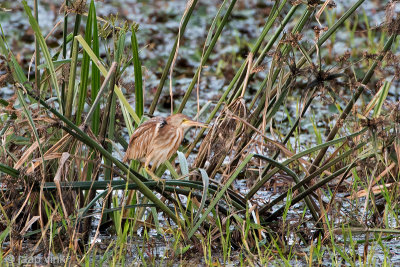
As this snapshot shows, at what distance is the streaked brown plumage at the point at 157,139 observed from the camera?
2768 mm

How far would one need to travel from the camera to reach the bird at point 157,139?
9.07ft

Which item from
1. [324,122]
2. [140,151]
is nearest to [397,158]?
[140,151]

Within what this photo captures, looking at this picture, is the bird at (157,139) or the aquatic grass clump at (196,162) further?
the bird at (157,139)

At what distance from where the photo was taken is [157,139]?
275 centimetres

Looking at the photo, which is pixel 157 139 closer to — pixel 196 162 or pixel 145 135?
pixel 145 135

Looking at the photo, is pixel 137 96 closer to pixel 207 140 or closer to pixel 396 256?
pixel 207 140

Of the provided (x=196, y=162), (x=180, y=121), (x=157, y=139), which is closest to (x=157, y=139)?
(x=157, y=139)

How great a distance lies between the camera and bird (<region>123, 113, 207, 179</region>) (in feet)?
9.07

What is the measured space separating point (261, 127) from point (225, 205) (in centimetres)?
37

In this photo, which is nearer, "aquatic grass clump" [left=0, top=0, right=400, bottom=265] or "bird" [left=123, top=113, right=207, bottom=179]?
"aquatic grass clump" [left=0, top=0, right=400, bottom=265]

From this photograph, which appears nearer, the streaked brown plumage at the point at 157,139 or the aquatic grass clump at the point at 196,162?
the aquatic grass clump at the point at 196,162

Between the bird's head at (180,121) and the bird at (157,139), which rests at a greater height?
the bird's head at (180,121)

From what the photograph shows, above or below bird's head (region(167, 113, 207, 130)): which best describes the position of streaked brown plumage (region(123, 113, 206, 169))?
below

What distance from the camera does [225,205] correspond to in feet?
9.73
